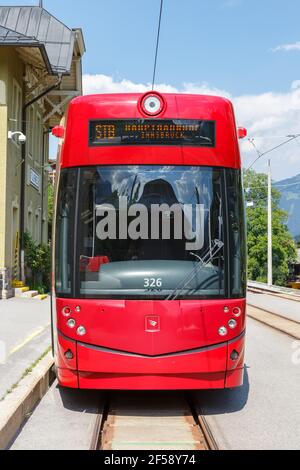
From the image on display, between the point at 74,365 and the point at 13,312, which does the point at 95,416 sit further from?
the point at 13,312

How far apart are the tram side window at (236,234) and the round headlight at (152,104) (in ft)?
3.23

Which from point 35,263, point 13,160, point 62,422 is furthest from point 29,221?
point 62,422

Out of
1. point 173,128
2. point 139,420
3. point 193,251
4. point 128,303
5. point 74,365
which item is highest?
point 173,128

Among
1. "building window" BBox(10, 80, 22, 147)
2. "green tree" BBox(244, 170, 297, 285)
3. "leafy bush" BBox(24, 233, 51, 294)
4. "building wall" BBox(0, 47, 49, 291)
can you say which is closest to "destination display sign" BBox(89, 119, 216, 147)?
"building wall" BBox(0, 47, 49, 291)

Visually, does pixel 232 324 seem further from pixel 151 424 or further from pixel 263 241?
pixel 263 241

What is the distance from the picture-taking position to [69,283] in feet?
21.2

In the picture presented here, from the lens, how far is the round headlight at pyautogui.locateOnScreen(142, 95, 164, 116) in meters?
6.75

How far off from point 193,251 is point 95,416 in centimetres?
189

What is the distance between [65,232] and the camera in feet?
21.6

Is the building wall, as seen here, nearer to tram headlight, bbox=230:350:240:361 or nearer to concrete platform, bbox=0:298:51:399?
concrete platform, bbox=0:298:51:399

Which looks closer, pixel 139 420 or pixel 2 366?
pixel 139 420
